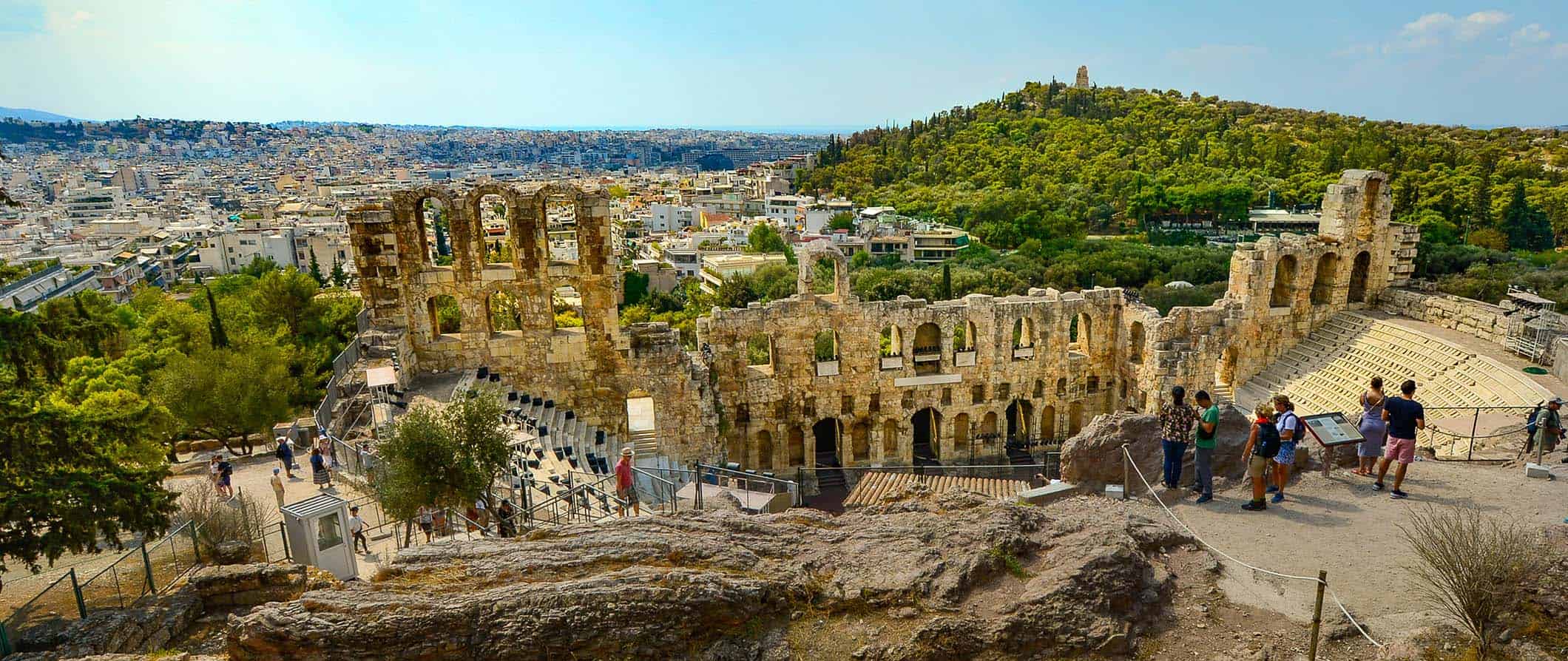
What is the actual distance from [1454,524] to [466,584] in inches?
383

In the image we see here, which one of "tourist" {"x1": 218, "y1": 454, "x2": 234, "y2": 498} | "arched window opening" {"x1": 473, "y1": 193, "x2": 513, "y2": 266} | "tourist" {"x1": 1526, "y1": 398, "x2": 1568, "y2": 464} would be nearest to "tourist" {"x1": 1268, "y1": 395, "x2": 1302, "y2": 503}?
"tourist" {"x1": 1526, "y1": 398, "x2": 1568, "y2": 464}

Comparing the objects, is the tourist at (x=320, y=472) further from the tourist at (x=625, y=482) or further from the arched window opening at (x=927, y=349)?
the arched window opening at (x=927, y=349)

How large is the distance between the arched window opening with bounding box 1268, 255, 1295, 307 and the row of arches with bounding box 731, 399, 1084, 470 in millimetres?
8275

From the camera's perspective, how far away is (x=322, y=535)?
498 inches

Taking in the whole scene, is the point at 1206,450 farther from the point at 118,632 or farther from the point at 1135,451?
the point at 118,632

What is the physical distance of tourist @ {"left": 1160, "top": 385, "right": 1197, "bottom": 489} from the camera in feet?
36.7

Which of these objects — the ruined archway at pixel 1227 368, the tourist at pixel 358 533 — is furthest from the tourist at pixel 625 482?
the ruined archway at pixel 1227 368

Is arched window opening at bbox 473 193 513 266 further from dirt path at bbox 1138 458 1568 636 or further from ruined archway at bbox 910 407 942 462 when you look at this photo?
dirt path at bbox 1138 458 1568 636

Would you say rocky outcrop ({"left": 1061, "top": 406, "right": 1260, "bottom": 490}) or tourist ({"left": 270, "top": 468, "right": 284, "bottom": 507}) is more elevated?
rocky outcrop ({"left": 1061, "top": 406, "right": 1260, "bottom": 490})

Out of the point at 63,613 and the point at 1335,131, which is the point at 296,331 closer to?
the point at 63,613

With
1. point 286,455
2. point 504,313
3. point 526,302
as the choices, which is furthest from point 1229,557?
point 504,313

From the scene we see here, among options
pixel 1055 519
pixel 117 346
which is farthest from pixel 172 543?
pixel 117 346

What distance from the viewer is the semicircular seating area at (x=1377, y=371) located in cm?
2348

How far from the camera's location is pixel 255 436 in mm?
25688
